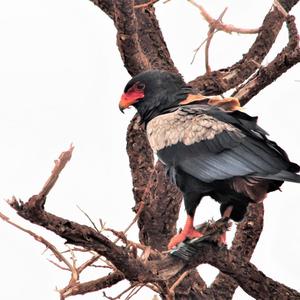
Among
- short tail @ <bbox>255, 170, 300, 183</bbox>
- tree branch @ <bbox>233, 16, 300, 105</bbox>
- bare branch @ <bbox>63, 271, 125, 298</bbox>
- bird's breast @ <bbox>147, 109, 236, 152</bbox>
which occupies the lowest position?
bare branch @ <bbox>63, 271, 125, 298</bbox>

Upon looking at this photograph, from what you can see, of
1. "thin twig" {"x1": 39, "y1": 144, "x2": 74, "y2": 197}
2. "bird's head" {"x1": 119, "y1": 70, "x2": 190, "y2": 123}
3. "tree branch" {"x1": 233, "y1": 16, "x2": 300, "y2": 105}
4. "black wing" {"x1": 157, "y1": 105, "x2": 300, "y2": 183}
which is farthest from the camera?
"tree branch" {"x1": 233, "y1": 16, "x2": 300, "y2": 105}

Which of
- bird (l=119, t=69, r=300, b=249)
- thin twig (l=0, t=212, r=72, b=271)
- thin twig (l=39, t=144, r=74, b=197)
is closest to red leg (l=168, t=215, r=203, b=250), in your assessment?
bird (l=119, t=69, r=300, b=249)

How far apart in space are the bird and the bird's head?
0.7 inches

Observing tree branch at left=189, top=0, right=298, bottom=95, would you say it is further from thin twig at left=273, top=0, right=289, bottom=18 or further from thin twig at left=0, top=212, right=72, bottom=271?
thin twig at left=0, top=212, right=72, bottom=271

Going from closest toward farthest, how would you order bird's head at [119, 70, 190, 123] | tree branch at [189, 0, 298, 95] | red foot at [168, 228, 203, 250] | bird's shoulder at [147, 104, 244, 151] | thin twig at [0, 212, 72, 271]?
1. thin twig at [0, 212, 72, 271]
2. bird's shoulder at [147, 104, 244, 151]
3. red foot at [168, 228, 203, 250]
4. bird's head at [119, 70, 190, 123]
5. tree branch at [189, 0, 298, 95]

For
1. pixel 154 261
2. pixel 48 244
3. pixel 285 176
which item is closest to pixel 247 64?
pixel 285 176

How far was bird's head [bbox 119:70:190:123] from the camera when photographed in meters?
3.97

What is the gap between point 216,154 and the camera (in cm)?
355

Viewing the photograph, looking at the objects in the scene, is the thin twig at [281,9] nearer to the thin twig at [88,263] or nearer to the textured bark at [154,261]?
the textured bark at [154,261]

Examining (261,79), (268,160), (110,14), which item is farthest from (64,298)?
(110,14)

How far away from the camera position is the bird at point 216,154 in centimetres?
344

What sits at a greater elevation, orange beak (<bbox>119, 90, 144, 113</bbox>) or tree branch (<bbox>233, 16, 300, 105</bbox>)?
tree branch (<bbox>233, 16, 300, 105</bbox>)

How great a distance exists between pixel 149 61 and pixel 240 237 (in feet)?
3.79

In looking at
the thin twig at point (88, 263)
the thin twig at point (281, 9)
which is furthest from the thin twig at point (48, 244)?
the thin twig at point (281, 9)
